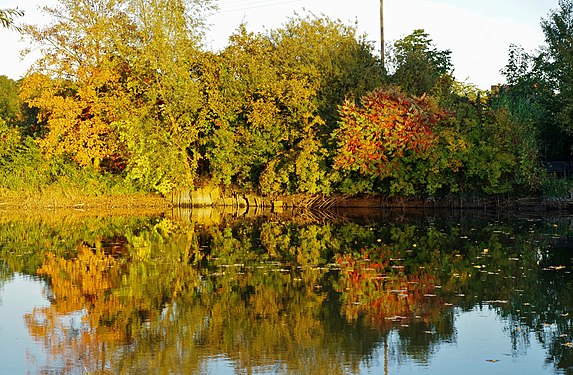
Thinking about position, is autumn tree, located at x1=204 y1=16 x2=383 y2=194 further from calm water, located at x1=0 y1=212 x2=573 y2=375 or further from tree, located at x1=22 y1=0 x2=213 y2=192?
calm water, located at x1=0 y1=212 x2=573 y2=375

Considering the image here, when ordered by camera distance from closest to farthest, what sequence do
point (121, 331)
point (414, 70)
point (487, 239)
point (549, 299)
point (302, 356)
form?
point (302, 356), point (121, 331), point (549, 299), point (487, 239), point (414, 70)

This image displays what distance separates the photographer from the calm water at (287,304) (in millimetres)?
8328

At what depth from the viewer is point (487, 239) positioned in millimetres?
19688

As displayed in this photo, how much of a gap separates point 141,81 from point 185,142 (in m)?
3.23

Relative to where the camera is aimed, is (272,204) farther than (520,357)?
Yes

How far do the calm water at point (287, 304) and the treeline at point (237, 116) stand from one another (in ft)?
31.6

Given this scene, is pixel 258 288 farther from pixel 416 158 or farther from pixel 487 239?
pixel 416 158

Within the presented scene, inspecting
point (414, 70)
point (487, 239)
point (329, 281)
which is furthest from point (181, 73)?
point (329, 281)

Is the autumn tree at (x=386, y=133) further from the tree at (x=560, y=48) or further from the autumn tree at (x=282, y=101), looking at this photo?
the tree at (x=560, y=48)

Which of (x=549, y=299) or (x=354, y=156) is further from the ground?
(x=354, y=156)

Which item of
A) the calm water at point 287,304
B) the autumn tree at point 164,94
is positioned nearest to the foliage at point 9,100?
the autumn tree at point 164,94

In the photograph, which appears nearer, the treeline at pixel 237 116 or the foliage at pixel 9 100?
the treeline at pixel 237 116

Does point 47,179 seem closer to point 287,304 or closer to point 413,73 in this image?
point 413,73

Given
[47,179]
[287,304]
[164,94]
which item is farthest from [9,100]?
[287,304]
